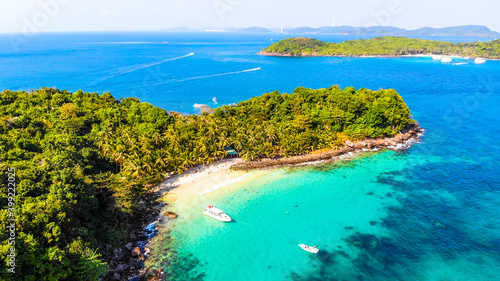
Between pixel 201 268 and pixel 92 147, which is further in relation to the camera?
pixel 92 147

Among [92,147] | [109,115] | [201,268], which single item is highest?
[109,115]

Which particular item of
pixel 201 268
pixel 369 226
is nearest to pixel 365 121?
pixel 369 226

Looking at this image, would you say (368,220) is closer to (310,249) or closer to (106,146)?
(310,249)

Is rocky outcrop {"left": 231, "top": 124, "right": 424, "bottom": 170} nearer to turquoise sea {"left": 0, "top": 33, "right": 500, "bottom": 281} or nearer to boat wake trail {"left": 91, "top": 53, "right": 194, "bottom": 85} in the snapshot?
turquoise sea {"left": 0, "top": 33, "right": 500, "bottom": 281}

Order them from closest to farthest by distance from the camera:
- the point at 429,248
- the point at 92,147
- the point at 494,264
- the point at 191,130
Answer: the point at 494,264 < the point at 429,248 < the point at 92,147 < the point at 191,130

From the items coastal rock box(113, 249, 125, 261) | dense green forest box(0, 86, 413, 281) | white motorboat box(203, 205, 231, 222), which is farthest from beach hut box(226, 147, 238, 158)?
coastal rock box(113, 249, 125, 261)

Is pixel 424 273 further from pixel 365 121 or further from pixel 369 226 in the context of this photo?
pixel 365 121

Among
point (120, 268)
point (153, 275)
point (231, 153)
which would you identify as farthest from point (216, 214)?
point (231, 153)
